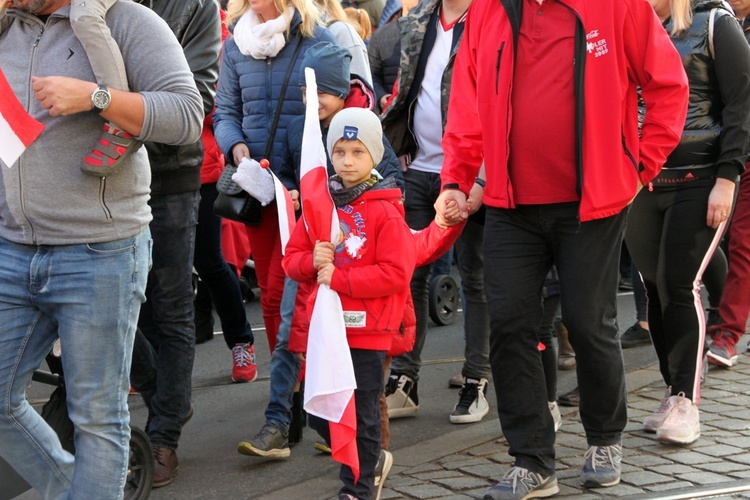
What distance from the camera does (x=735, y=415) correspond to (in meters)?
5.89

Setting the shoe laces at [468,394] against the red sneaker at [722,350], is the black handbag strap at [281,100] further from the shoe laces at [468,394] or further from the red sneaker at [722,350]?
the red sneaker at [722,350]

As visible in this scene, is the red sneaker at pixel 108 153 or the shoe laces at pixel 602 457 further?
the shoe laces at pixel 602 457

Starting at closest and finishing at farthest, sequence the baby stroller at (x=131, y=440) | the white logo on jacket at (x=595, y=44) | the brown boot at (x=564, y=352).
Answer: the white logo on jacket at (x=595, y=44)
the baby stroller at (x=131, y=440)
the brown boot at (x=564, y=352)

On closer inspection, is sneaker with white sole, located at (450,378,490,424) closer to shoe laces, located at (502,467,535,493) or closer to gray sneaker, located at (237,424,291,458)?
gray sneaker, located at (237,424,291,458)

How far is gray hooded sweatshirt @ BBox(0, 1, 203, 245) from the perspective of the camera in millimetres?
3506

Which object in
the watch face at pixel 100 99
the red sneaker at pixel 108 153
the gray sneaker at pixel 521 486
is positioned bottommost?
the gray sneaker at pixel 521 486

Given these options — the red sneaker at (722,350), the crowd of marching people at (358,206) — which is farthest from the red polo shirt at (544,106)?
the red sneaker at (722,350)

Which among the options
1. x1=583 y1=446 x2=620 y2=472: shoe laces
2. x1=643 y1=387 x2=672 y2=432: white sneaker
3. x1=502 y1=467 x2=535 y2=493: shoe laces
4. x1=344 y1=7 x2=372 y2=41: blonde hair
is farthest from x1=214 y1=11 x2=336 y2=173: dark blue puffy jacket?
x1=344 y1=7 x2=372 y2=41: blonde hair

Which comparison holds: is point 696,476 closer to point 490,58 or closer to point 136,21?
point 490,58

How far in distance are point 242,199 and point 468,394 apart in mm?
1543

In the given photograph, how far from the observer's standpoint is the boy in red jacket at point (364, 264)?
4.38 metres

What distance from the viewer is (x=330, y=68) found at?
5.31 meters

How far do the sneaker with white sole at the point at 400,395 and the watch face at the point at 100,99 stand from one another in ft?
9.59

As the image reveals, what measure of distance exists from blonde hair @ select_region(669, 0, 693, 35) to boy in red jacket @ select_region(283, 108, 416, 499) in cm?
176
